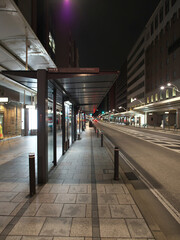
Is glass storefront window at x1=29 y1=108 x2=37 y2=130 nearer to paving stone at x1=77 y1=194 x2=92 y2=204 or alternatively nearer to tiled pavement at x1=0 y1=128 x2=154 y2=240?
tiled pavement at x1=0 y1=128 x2=154 y2=240

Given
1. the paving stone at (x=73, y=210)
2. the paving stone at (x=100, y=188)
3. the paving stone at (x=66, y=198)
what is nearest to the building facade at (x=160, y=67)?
the paving stone at (x=100, y=188)

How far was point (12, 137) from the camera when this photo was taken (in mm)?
16859

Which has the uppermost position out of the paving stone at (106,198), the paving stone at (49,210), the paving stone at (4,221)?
the paving stone at (49,210)

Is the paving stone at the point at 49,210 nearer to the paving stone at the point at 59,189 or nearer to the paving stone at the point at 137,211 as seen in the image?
the paving stone at the point at 59,189

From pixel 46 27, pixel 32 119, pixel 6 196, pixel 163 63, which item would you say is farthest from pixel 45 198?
Answer: pixel 163 63

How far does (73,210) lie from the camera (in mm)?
3660

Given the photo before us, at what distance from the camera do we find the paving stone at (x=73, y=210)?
350 cm

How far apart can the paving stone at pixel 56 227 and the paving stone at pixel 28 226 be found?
0.39 ft

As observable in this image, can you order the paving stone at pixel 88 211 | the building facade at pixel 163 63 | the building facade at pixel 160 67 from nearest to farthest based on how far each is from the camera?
the paving stone at pixel 88 211, the building facade at pixel 163 63, the building facade at pixel 160 67

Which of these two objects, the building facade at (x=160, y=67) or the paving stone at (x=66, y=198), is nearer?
the paving stone at (x=66, y=198)

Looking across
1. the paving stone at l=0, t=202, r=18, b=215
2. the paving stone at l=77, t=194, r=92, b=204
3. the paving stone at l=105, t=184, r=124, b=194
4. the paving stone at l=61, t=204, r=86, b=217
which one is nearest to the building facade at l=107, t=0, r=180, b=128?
the paving stone at l=105, t=184, r=124, b=194

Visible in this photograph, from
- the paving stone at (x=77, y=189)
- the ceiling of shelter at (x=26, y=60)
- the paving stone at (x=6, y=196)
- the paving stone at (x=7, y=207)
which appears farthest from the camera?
the ceiling of shelter at (x=26, y=60)

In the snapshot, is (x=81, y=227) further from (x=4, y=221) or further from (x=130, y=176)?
(x=130, y=176)

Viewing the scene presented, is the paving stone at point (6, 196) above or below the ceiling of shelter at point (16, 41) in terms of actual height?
below
